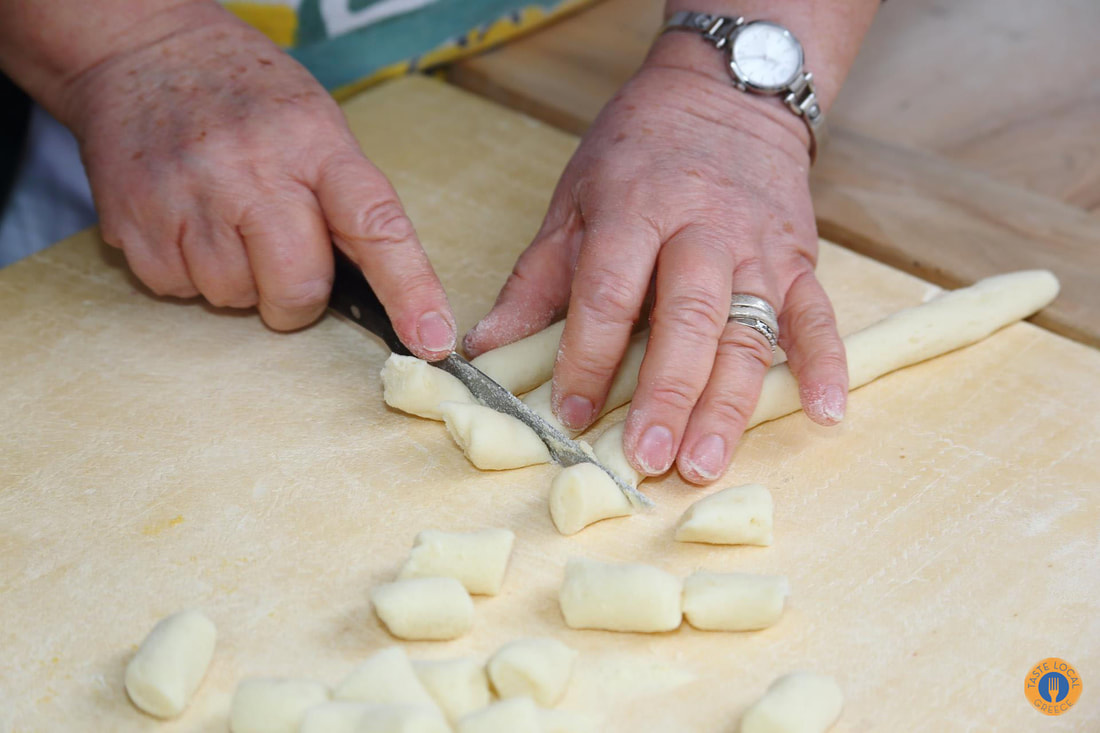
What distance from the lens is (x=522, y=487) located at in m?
1.66

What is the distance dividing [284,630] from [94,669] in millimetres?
259

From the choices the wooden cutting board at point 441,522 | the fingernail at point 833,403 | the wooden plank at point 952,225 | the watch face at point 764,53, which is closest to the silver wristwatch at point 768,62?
the watch face at point 764,53

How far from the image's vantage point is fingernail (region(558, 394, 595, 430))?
1.73m

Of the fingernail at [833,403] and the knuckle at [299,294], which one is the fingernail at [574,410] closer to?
the fingernail at [833,403]

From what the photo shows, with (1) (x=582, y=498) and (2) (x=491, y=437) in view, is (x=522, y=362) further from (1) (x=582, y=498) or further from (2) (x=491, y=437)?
(1) (x=582, y=498)

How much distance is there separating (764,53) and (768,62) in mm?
21

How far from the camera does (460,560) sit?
4.76ft

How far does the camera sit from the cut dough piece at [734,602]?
4.61 feet

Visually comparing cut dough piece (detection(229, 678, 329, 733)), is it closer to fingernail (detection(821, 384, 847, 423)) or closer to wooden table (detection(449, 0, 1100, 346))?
fingernail (detection(821, 384, 847, 423))

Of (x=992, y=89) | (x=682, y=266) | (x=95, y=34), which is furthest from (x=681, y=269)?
(x=992, y=89)

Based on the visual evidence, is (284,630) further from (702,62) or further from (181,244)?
(702,62)

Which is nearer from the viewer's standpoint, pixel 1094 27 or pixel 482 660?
pixel 482 660

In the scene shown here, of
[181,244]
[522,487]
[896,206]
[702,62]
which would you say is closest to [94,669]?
[522,487]

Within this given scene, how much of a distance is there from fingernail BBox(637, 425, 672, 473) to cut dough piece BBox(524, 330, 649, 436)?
0.44 ft
